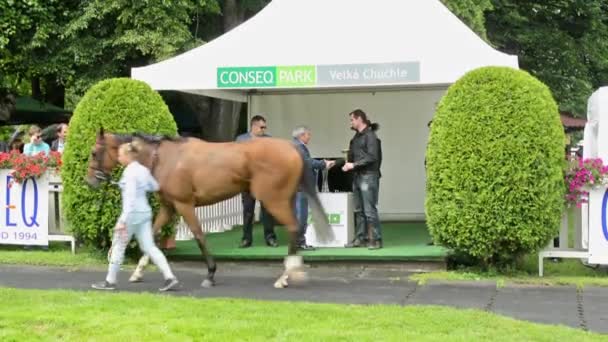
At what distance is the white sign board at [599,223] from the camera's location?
10328 mm

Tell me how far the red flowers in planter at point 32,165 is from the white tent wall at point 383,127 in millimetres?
5034

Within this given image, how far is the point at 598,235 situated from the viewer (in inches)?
408

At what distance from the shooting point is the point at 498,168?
9.95m

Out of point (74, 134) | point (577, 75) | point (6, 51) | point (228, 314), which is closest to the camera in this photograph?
point (228, 314)

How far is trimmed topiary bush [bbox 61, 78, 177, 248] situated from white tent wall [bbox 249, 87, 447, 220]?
210 inches

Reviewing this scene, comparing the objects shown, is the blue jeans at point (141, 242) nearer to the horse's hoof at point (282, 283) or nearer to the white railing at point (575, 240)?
the horse's hoof at point (282, 283)

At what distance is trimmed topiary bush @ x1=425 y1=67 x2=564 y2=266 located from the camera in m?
9.93

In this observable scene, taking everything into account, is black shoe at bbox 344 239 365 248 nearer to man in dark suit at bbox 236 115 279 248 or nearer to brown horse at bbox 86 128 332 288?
man in dark suit at bbox 236 115 279 248

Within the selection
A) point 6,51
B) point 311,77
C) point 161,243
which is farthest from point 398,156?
point 6,51

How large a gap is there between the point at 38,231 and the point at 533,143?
23.6 ft

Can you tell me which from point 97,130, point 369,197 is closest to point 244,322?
point 97,130

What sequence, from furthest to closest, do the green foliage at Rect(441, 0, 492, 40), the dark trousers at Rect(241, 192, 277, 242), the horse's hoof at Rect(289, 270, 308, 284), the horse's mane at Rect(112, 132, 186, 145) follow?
the green foliage at Rect(441, 0, 492, 40) → the dark trousers at Rect(241, 192, 277, 242) → the horse's mane at Rect(112, 132, 186, 145) → the horse's hoof at Rect(289, 270, 308, 284)

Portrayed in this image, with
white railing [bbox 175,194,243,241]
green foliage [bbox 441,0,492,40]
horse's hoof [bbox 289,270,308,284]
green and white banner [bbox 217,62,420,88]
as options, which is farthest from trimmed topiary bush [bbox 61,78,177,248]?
green foliage [bbox 441,0,492,40]

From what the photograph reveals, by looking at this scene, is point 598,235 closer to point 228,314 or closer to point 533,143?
point 533,143
